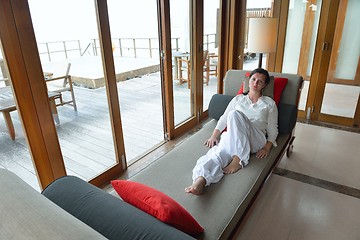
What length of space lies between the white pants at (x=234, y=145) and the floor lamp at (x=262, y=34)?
46.6 inches

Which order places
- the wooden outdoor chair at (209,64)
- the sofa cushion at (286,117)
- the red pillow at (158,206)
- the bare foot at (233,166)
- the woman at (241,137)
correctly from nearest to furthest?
1. the red pillow at (158,206)
2. the woman at (241,137)
3. the bare foot at (233,166)
4. the sofa cushion at (286,117)
5. the wooden outdoor chair at (209,64)

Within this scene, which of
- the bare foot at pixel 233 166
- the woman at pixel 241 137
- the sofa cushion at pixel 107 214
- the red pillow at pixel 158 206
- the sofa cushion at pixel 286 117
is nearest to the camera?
the sofa cushion at pixel 107 214

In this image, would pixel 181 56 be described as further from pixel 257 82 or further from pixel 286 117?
pixel 286 117

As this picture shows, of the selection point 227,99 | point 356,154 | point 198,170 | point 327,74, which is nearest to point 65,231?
point 198,170

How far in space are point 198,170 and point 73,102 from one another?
2.26 m

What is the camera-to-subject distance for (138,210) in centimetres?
99

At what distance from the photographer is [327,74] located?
340 cm

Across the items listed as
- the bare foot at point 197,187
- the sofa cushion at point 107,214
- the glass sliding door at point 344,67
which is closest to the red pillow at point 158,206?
the sofa cushion at point 107,214

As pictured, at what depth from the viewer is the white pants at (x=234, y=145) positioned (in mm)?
1689

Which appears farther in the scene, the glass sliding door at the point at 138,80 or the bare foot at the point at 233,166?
the glass sliding door at the point at 138,80

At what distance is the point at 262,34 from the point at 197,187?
1.97 m

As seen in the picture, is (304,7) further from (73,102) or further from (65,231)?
(65,231)

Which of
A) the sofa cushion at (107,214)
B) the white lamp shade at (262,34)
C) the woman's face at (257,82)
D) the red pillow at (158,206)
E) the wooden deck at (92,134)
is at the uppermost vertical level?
the white lamp shade at (262,34)

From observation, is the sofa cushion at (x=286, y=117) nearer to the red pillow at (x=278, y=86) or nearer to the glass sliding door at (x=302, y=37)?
Result: the red pillow at (x=278, y=86)
